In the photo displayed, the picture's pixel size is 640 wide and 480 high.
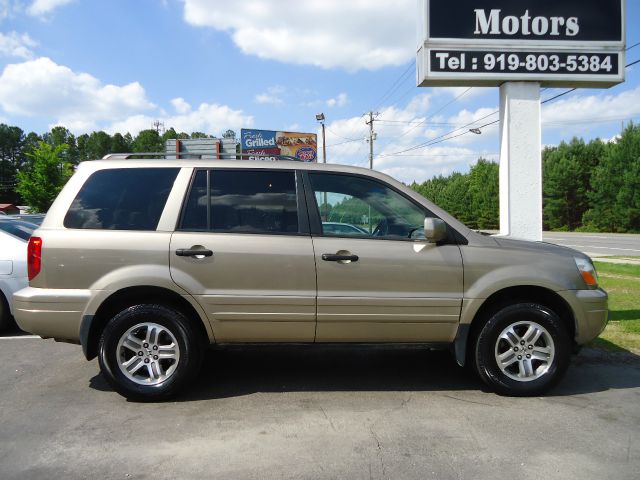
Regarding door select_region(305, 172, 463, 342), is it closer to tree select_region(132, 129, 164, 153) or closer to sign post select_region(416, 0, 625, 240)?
sign post select_region(416, 0, 625, 240)

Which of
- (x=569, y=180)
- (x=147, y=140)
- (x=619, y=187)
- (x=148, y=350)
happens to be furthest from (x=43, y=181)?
(x=147, y=140)

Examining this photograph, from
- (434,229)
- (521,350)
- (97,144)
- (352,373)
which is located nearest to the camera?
(434,229)

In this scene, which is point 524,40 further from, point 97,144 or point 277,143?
point 97,144

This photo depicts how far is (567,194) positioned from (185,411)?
5599cm

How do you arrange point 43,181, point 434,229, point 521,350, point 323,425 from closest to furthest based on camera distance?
point 323,425 → point 434,229 → point 521,350 → point 43,181

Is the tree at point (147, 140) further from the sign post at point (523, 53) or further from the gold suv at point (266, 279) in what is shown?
the gold suv at point (266, 279)

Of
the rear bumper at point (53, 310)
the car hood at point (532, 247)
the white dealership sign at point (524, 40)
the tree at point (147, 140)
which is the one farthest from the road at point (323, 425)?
the tree at point (147, 140)

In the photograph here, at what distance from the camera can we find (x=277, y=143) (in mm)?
26406

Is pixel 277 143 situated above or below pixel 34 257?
above

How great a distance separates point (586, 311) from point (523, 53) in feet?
14.7

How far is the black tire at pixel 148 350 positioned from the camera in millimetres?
4129

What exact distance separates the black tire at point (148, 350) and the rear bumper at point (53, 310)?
0.86 feet

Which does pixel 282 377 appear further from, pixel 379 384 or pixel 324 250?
pixel 324 250

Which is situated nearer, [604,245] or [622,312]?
[622,312]
